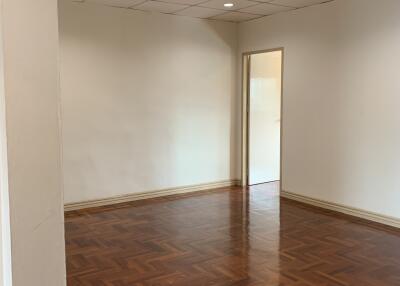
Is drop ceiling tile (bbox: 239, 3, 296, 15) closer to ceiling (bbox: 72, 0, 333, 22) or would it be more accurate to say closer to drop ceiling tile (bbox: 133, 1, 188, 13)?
ceiling (bbox: 72, 0, 333, 22)

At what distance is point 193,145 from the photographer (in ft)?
20.0

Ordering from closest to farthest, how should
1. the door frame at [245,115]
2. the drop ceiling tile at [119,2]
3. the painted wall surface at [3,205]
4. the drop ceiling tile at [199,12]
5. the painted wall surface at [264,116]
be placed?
the painted wall surface at [3,205] → the drop ceiling tile at [119,2] → the drop ceiling tile at [199,12] → the door frame at [245,115] → the painted wall surface at [264,116]

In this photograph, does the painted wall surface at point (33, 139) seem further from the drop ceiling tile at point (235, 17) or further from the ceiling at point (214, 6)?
the drop ceiling tile at point (235, 17)

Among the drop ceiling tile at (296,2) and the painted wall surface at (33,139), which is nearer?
the painted wall surface at (33,139)

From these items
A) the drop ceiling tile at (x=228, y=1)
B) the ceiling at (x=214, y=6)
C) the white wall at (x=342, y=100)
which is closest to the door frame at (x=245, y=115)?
the white wall at (x=342, y=100)

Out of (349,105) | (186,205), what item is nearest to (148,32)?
(186,205)

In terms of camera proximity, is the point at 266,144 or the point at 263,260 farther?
the point at 266,144

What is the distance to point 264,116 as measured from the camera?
261 inches

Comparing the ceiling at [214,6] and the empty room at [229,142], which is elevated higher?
the ceiling at [214,6]

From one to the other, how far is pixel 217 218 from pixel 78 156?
6.04ft

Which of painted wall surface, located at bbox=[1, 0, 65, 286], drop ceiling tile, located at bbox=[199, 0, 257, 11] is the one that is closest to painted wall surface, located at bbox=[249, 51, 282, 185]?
drop ceiling tile, located at bbox=[199, 0, 257, 11]

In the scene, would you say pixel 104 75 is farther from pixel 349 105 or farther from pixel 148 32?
pixel 349 105

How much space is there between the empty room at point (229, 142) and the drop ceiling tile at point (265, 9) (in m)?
0.04

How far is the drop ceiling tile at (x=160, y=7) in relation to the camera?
5.11 meters
